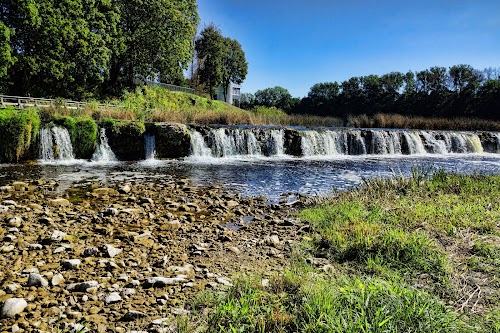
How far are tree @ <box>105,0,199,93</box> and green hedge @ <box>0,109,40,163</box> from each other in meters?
19.6

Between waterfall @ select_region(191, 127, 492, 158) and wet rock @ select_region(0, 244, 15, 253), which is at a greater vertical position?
waterfall @ select_region(191, 127, 492, 158)

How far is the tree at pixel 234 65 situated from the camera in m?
63.5

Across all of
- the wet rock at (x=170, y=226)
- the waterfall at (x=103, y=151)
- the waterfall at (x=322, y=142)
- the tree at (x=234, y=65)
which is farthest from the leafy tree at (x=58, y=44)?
the tree at (x=234, y=65)

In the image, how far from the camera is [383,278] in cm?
360

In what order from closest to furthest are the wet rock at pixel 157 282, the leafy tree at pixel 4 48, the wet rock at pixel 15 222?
the wet rock at pixel 157 282, the wet rock at pixel 15 222, the leafy tree at pixel 4 48

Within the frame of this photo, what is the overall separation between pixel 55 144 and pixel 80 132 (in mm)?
1201

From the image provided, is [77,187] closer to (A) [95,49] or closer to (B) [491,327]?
(B) [491,327]

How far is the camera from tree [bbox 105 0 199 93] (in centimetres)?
3128

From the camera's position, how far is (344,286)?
3.27 meters

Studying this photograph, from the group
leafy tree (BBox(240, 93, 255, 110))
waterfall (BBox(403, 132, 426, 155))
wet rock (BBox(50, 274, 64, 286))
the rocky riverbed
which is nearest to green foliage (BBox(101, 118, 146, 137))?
the rocky riverbed

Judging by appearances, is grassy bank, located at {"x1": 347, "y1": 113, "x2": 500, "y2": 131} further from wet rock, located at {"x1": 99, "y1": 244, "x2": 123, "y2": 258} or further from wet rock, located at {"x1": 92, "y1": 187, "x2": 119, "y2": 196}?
wet rock, located at {"x1": 99, "y1": 244, "x2": 123, "y2": 258}

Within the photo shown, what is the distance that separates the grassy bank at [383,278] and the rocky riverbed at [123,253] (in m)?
0.52

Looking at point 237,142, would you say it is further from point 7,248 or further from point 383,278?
point 383,278

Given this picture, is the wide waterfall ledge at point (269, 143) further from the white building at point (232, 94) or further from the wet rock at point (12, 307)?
the white building at point (232, 94)
